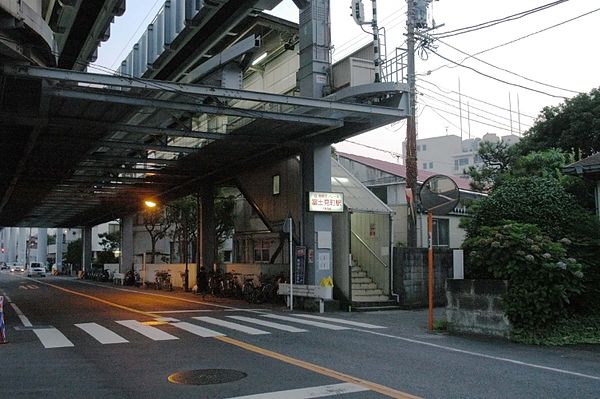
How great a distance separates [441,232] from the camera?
27.0 meters

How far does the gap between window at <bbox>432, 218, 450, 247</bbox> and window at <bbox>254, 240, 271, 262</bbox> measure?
311 inches

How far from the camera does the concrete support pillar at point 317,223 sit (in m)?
19.2

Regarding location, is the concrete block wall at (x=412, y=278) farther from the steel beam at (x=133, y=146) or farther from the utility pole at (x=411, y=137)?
the steel beam at (x=133, y=146)

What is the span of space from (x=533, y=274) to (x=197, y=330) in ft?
25.0

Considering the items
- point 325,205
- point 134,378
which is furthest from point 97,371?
point 325,205

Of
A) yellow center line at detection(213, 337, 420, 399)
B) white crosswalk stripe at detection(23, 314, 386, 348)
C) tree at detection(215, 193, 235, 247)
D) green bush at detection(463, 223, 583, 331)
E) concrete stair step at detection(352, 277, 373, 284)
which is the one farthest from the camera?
tree at detection(215, 193, 235, 247)

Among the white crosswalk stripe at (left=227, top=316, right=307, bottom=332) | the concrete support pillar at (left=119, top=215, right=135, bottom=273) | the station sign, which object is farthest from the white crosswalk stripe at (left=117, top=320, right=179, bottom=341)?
the concrete support pillar at (left=119, top=215, right=135, bottom=273)

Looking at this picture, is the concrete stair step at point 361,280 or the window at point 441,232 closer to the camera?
the concrete stair step at point 361,280

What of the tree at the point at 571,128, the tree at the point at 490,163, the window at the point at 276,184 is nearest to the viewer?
the tree at the point at 571,128

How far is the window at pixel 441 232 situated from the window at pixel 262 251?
790cm

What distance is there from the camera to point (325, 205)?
19.2 metres

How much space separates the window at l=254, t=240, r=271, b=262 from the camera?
85.8 feet

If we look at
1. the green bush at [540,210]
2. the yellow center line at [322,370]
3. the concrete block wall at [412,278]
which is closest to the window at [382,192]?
the concrete block wall at [412,278]

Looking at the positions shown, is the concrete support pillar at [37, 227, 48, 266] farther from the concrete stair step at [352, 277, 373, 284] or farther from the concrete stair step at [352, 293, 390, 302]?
the concrete stair step at [352, 293, 390, 302]
